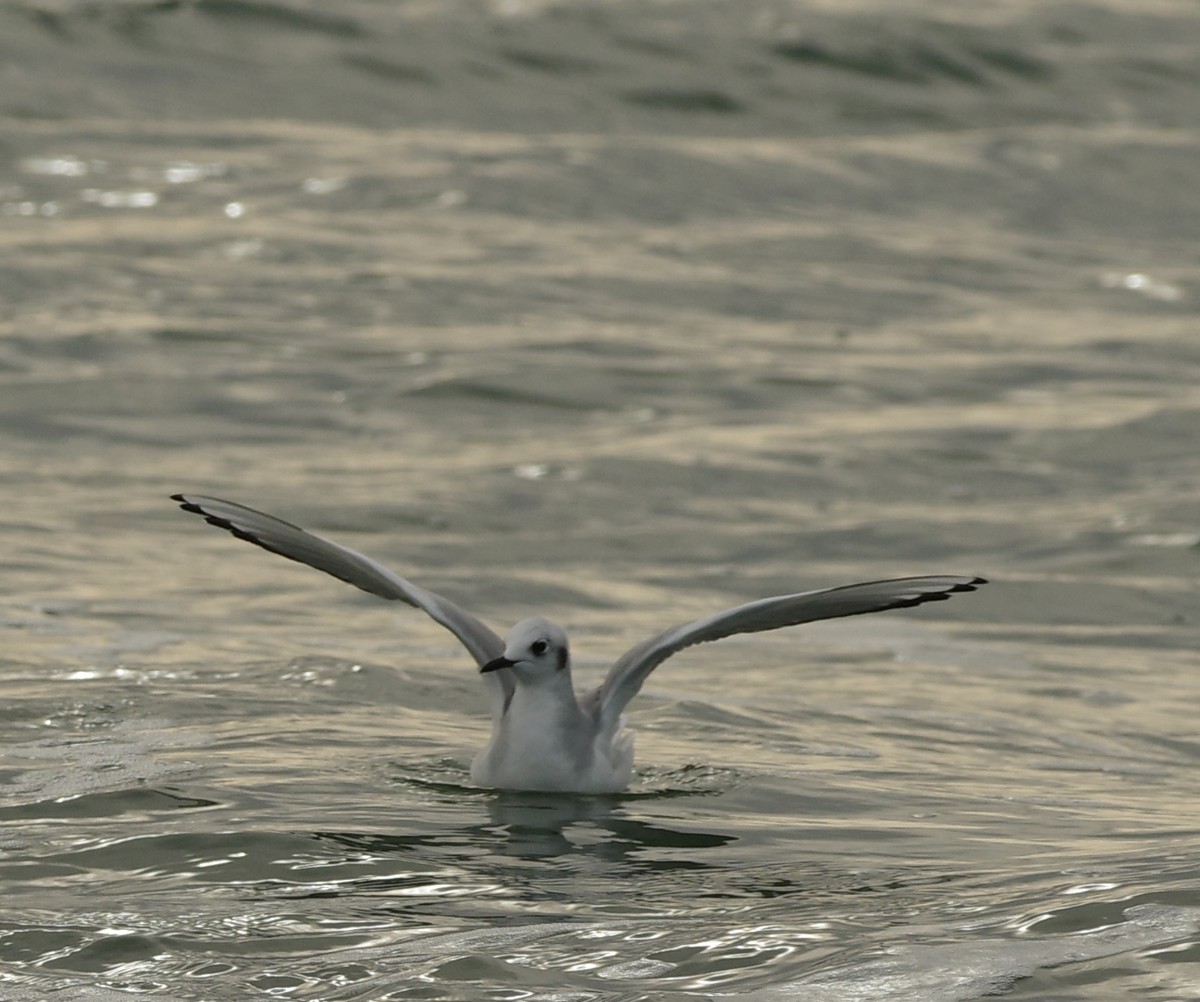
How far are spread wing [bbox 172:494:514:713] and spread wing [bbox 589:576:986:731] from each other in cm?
57

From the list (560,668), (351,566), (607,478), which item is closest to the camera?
(560,668)

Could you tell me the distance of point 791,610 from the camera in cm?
937

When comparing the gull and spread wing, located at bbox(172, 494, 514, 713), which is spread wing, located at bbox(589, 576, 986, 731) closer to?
the gull

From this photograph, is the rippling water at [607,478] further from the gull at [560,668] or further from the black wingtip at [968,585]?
the black wingtip at [968,585]

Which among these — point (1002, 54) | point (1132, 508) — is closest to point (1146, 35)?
point (1002, 54)

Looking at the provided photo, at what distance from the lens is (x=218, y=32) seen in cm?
3077

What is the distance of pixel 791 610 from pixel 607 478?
8928 mm

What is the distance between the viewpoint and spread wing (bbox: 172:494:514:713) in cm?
966

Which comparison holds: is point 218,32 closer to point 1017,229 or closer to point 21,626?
point 1017,229

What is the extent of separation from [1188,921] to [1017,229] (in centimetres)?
2098

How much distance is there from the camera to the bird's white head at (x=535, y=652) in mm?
9414

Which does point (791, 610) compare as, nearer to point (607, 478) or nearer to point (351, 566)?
point (351, 566)

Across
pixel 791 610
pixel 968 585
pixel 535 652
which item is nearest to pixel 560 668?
pixel 535 652

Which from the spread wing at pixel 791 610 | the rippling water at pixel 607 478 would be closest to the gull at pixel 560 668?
the spread wing at pixel 791 610
